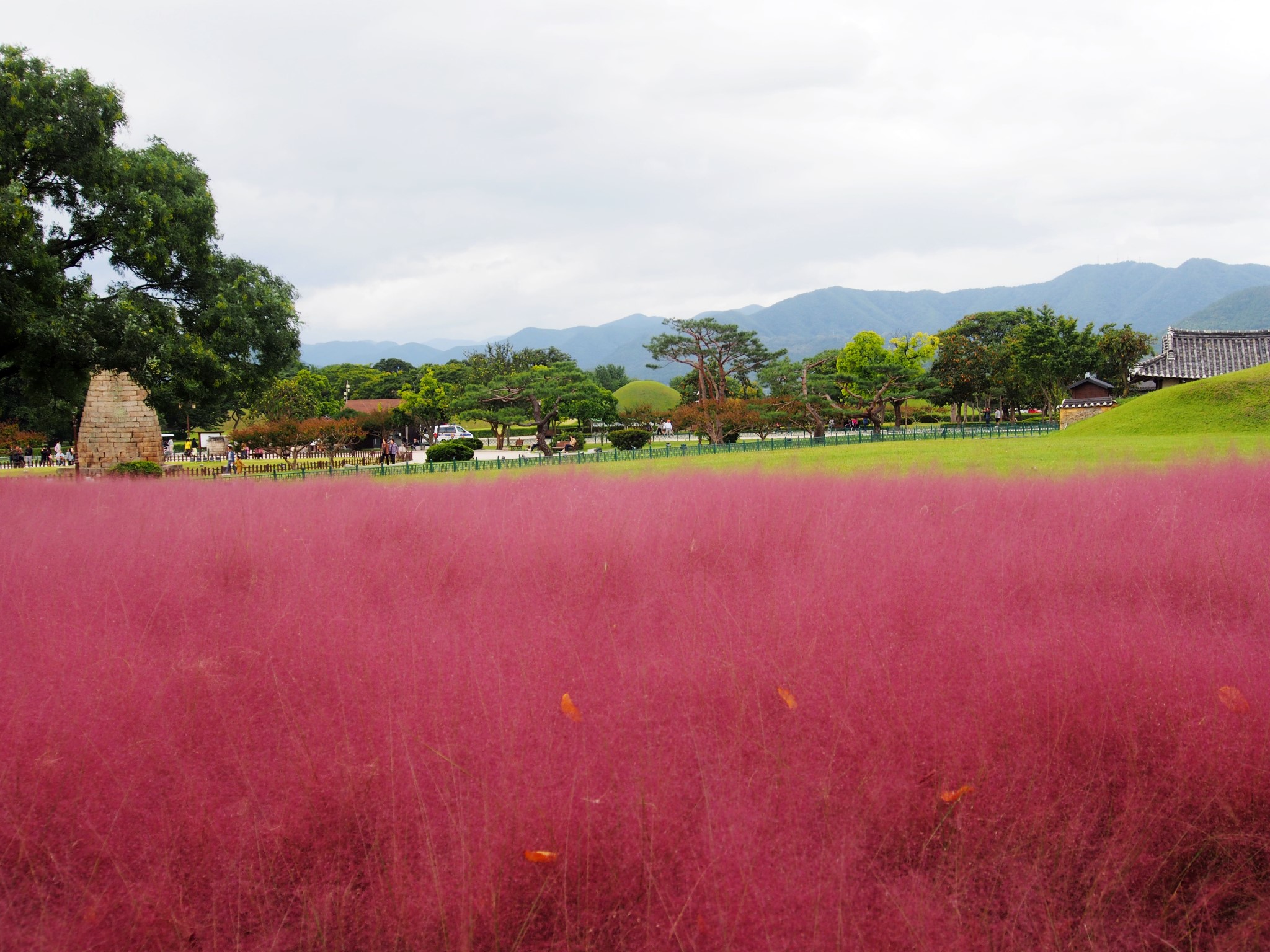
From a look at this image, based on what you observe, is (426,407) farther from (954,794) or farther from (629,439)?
(954,794)

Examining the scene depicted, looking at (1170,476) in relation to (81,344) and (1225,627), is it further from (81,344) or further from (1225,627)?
(81,344)

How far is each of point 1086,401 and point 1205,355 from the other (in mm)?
4205

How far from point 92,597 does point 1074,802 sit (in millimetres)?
5493

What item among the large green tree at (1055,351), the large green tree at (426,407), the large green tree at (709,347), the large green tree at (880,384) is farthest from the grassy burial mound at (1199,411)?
the large green tree at (426,407)

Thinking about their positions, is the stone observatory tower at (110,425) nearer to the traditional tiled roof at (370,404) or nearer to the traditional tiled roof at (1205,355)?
the traditional tiled roof at (370,404)

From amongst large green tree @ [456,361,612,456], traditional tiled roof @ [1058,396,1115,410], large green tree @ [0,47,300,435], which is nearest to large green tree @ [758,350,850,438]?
large green tree @ [456,361,612,456]

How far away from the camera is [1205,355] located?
27578 millimetres

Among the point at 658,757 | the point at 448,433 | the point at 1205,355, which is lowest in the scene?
the point at 658,757

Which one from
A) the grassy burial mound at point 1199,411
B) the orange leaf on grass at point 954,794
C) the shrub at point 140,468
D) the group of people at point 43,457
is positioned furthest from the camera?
the group of people at point 43,457

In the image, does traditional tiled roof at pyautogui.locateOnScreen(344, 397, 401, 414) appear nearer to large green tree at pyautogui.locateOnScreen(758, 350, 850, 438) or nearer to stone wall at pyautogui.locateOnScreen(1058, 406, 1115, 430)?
large green tree at pyautogui.locateOnScreen(758, 350, 850, 438)

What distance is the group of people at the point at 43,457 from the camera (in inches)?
1145

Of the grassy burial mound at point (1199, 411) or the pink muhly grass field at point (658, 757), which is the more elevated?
the grassy burial mound at point (1199, 411)

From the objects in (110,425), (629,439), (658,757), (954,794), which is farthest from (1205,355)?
(110,425)

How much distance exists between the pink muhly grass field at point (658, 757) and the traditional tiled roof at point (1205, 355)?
27853 millimetres
